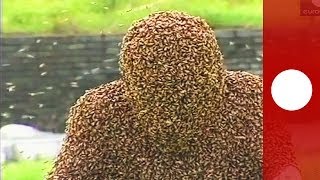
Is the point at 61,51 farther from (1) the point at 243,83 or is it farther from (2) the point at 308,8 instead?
(2) the point at 308,8

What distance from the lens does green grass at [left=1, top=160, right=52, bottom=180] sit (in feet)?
8.25

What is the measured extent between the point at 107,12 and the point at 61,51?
0.23 m

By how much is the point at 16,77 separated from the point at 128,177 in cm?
56

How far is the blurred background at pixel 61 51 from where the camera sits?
97.0 inches

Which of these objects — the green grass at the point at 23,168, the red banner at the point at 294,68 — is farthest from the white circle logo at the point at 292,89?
the green grass at the point at 23,168

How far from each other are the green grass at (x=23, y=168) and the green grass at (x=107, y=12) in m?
0.50

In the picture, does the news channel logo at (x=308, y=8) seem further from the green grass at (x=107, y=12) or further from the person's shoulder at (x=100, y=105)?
the person's shoulder at (x=100, y=105)

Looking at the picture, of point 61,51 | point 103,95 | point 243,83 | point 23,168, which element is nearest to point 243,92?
point 243,83

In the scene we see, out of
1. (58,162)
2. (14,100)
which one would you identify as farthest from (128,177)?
(14,100)

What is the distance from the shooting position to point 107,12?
246 cm

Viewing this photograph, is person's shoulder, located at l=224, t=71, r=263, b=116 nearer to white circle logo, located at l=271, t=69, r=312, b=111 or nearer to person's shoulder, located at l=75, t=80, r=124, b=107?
white circle logo, located at l=271, t=69, r=312, b=111

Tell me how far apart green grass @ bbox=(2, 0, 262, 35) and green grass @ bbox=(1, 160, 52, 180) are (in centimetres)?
50

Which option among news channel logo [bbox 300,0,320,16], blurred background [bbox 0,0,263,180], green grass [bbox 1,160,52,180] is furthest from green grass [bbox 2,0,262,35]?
green grass [bbox 1,160,52,180]

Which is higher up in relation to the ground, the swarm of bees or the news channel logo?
the news channel logo
